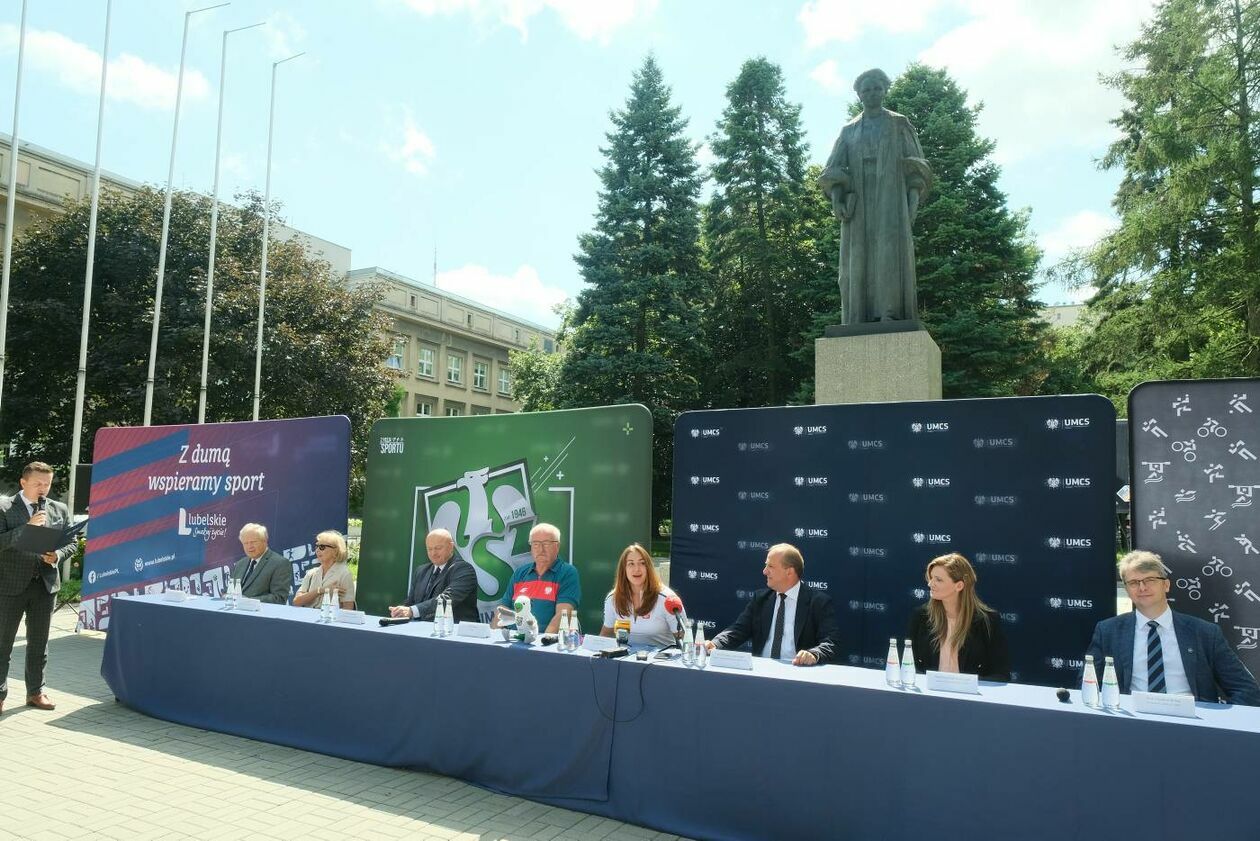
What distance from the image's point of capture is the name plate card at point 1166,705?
120 inches

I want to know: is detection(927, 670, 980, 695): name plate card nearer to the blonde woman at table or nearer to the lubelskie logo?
the lubelskie logo

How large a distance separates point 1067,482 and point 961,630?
3.92ft

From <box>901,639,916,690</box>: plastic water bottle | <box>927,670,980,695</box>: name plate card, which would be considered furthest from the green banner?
<box>927,670,980,695</box>: name plate card

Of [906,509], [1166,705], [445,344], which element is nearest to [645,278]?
[906,509]

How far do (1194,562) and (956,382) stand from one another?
18.1 m

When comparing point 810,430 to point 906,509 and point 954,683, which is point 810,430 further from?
point 954,683

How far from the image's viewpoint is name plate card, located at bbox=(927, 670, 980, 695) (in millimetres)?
3422

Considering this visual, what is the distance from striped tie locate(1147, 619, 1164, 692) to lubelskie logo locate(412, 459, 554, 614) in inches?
175

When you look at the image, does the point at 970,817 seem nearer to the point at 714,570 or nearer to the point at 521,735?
the point at 521,735

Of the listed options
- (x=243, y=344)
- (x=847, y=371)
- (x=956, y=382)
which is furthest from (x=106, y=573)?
(x=956, y=382)

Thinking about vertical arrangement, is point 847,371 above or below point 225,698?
above

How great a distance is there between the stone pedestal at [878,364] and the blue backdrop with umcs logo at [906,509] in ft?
5.62

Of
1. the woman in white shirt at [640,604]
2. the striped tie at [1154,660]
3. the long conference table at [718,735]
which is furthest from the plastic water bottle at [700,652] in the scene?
the striped tie at [1154,660]

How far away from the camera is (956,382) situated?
21.7 m
